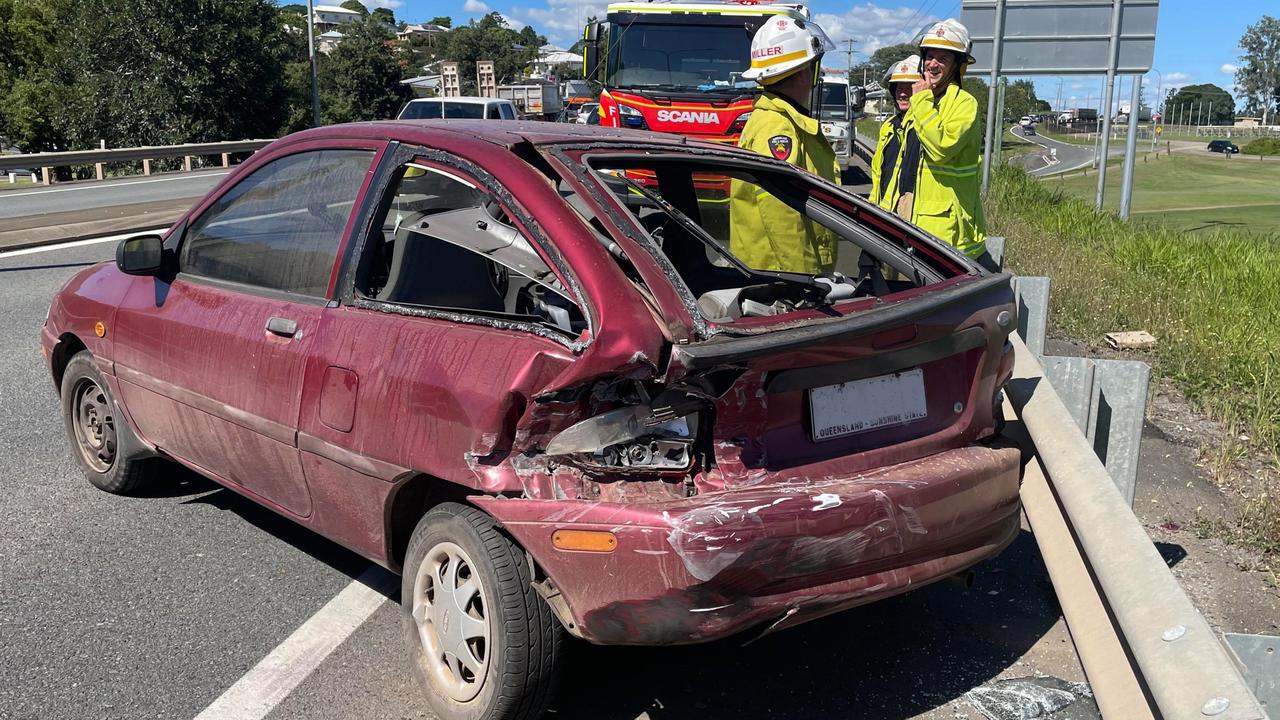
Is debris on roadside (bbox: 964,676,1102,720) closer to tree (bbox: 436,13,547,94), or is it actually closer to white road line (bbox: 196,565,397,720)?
white road line (bbox: 196,565,397,720)

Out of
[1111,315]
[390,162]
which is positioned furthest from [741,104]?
[390,162]

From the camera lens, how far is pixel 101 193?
2275cm

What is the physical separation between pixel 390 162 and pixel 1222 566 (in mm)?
3431

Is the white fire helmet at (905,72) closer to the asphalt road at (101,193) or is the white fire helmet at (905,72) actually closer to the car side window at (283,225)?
the car side window at (283,225)

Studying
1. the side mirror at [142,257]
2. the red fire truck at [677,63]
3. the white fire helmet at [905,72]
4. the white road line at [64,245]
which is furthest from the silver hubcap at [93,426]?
the red fire truck at [677,63]

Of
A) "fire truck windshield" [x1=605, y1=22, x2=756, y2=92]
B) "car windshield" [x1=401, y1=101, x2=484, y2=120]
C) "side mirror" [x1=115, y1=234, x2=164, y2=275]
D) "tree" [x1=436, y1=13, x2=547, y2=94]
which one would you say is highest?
"tree" [x1=436, y1=13, x2=547, y2=94]

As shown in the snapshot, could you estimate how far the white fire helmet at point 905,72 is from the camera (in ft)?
22.3

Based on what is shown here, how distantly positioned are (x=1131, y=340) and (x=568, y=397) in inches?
242

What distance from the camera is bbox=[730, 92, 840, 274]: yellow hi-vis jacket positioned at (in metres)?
4.66

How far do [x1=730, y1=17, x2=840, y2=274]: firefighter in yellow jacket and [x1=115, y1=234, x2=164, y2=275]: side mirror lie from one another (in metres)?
2.31

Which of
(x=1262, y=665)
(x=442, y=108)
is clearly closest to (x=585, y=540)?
(x=1262, y=665)

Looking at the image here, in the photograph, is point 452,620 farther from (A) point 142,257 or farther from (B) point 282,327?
(A) point 142,257

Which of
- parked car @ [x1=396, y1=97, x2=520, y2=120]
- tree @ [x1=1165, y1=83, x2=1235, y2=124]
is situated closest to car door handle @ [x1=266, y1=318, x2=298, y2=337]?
parked car @ [x1=396, y1=97, x2=520, y2=120]

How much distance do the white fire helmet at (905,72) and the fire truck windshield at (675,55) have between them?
288 inches
